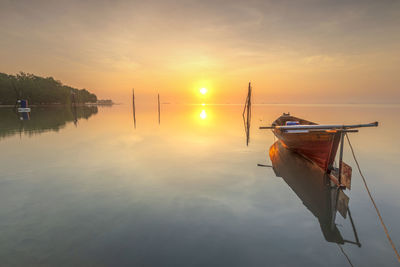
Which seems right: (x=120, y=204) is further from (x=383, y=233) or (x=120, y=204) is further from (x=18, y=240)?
(x=383, y=233)

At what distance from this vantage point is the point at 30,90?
104562mm

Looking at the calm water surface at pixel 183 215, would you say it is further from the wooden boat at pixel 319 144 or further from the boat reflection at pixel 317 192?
the wooden boat at pixel 319 144

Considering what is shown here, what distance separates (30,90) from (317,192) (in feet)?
459

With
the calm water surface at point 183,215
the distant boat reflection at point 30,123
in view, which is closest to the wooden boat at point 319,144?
the calm water surface at point 183,215

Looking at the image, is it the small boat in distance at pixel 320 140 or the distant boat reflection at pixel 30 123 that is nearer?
the small boat in distance at pixel 320 140

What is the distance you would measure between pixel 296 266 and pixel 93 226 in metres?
6.44

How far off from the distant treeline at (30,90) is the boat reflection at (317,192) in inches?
3924

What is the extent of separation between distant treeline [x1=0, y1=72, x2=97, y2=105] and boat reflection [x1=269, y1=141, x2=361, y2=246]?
99.7 metres

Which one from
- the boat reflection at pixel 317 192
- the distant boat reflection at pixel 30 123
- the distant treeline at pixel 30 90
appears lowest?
the boat reflection at pixel 317 192

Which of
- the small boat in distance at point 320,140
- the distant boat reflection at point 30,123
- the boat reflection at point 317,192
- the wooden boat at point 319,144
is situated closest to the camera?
the boat reflection at point 317,192

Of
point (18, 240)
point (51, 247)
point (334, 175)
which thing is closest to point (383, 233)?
point (334, 175)

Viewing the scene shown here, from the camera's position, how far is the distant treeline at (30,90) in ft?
317

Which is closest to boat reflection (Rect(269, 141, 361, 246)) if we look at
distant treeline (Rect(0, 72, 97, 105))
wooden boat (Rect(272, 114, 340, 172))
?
wooden boat (Rect(272, 114, 340, 172))

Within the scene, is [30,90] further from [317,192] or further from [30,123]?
[317,192]
